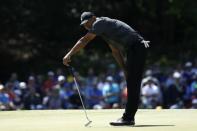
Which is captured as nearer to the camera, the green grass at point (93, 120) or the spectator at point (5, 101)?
the green grass at point (93, 120)

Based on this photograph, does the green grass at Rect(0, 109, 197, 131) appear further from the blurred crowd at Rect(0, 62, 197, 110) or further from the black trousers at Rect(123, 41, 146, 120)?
the blurred crowd at Rect(0, 62, 197, 110)

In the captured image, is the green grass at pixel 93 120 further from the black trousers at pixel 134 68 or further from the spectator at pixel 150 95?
the spectator at pixel 150 95

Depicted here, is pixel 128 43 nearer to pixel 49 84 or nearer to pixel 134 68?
pixel 134 68

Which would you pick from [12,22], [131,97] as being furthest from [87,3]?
[131,97]

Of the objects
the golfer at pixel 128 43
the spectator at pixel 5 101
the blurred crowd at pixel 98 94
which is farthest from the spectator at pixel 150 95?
the golfer at pixel 128 43

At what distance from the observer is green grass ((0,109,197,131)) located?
11.7 metres

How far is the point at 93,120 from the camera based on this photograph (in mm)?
13406

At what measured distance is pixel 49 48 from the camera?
33469 mm

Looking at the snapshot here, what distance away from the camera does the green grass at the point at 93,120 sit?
38.5 ft

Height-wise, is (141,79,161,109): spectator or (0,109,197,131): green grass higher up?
(141,79,161,109): spectator

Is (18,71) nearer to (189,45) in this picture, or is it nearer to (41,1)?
(41,1)

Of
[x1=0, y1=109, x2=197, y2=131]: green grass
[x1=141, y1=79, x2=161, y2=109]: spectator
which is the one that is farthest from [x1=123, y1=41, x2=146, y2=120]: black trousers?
[x1=141, y1=79, x2=161, y2=109]: spectator

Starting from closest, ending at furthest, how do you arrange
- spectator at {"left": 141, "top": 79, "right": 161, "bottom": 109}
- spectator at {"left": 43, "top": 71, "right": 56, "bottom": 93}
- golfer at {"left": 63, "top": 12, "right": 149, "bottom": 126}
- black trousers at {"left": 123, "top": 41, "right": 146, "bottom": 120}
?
golfer at {"left": 63, "top": 12, "right": 149, "bottom": 126}
black trousers at {"left": 123, "top": 41, "right": 146, "bottom": 120}
spectator at {"left": 141, "top": 79, "right": 161, "bottom": 109}
spectator at {"left": 43, "top": 71, "right": 56, "bottom": 93}

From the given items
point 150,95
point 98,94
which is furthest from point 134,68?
point 98,94
